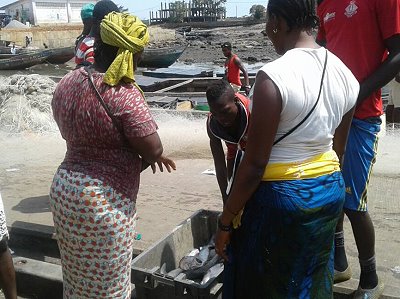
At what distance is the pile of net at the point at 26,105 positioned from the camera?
27.0 ft

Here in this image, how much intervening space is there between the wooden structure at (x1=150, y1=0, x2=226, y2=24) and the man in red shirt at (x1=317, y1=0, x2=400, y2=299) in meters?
79.7

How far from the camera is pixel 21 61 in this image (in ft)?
91.8

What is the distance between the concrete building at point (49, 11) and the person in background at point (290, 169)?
59.8 meters

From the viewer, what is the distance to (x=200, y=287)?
8.55ft

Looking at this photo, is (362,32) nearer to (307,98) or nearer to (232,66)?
(307,98)

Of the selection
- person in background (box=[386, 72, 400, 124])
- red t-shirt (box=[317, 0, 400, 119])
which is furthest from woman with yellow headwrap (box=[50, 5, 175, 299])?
person in background (box=[386, 72, 400, 124])

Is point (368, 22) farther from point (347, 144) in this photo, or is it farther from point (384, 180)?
point (384, 180)

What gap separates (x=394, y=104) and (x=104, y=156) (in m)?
6.53

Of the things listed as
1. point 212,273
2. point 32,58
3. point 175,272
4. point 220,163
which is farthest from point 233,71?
point 32,58

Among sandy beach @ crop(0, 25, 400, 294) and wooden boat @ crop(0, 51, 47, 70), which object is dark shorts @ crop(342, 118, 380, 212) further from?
wooden boat @ crop(0, 51, 47, 70)

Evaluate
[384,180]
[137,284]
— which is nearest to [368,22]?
[137,284]

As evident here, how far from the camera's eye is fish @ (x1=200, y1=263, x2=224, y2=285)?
2765 mm

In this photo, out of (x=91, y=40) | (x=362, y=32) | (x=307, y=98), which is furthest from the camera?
(x=91, y=40)

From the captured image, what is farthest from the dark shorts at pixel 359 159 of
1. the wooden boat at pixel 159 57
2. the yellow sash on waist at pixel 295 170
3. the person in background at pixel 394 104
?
the wooden boat at pixel 159 57
